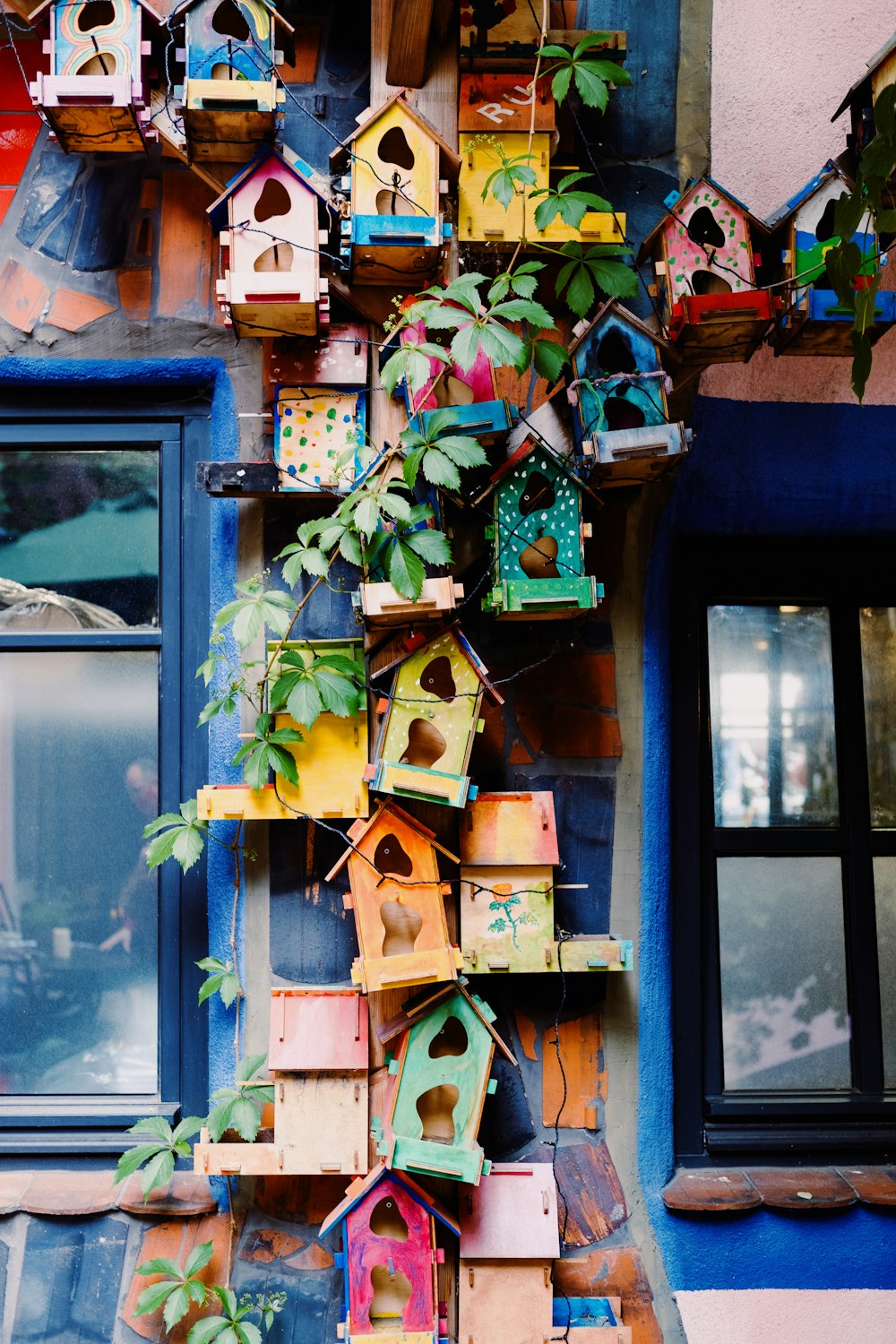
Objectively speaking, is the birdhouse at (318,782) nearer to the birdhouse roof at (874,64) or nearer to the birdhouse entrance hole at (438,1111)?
the birdhouse entrance hole at (438,1111)

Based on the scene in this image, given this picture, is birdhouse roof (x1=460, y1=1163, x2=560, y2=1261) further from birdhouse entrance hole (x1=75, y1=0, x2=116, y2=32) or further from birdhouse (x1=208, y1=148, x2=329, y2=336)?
birdhouse entrance hole (x1=75, y1=0, x2=116, y2=32)

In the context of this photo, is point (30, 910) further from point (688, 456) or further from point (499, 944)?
point (688, 456)

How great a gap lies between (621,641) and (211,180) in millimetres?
1201

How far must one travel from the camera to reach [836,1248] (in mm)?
1993

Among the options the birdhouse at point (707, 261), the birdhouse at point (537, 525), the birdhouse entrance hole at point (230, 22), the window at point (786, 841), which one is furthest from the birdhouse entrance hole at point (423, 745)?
the birdhouse entrance hole at point (230, 22)

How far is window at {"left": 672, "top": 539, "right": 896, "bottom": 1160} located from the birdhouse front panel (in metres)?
0.74

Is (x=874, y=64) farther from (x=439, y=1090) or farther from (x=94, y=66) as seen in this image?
(x=439, y=1090)

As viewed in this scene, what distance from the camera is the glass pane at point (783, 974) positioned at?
2.15m

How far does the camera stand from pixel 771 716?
221 cm

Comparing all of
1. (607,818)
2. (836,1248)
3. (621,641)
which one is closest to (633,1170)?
(836,1248)

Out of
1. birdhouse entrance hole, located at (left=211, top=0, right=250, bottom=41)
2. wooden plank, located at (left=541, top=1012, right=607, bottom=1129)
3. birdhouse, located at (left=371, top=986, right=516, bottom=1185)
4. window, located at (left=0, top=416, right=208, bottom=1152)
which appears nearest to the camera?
birdhouse, located at (left=371, top=986, right=516, bottom=1185)

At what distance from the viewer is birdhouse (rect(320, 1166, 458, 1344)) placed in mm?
1795

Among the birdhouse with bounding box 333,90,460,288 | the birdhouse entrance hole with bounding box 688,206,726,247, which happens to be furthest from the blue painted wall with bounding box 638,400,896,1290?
the birdhouse with bounding box 333,90,460,288

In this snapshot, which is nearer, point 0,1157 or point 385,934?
point 385,934
